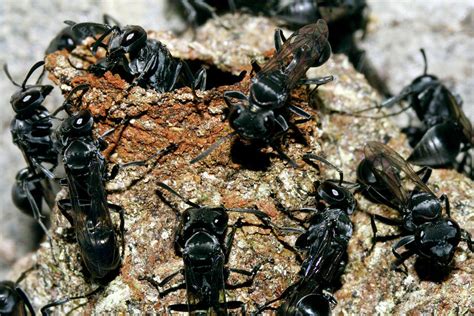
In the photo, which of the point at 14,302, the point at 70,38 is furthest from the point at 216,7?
the point at 14,302

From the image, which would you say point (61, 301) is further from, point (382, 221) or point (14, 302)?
point (382, 221)

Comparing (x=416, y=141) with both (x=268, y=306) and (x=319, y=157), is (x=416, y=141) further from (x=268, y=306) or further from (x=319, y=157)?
(x=268, y=306)

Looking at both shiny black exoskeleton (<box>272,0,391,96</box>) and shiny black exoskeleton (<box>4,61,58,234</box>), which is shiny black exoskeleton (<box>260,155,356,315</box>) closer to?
shiny black exoskeleton (<box>272,0,391,96</box>)

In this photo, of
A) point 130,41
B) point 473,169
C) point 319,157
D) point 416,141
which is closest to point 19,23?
point 130,41

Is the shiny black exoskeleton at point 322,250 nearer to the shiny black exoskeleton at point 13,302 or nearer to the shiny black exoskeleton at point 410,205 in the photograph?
the shiny black exoskeleton at point 410,205

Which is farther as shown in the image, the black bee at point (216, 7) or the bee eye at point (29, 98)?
the black bee at point (216, 7)

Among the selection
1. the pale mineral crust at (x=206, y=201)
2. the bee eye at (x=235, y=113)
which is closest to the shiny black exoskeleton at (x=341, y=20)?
the pale mineral crust at (x=206, y=201)
